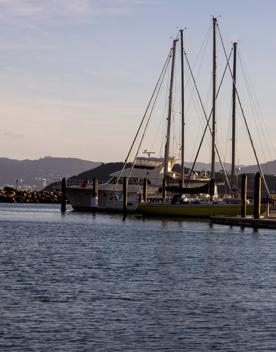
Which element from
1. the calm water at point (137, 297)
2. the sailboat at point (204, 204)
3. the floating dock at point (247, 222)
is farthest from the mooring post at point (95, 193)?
the calm water at point (137, 297)

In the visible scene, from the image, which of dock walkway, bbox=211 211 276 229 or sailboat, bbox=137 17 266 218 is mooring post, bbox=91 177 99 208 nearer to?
sailboat, bbox=137 17 266 218

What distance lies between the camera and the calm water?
1095 inches

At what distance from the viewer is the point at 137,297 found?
3544 cm

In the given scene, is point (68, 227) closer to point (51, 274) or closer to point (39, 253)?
point (39, 253)

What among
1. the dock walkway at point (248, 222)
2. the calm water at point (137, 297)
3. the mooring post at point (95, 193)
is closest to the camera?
the calm water at point (137, 297)

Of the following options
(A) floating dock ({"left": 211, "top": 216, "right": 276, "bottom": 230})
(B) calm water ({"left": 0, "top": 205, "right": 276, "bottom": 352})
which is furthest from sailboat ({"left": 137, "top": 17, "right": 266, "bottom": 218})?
(B) calm water ({"left": 0, "top": 205, "right": 276, "bottom": 352})

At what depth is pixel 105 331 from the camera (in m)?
28.9

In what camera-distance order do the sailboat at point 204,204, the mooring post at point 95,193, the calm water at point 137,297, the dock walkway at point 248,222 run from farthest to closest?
1. the mooring post at point 95,193
2. the sailboat at point 204,204
3. the dock walkway at point 248,222
4. the calm water at point 137,297

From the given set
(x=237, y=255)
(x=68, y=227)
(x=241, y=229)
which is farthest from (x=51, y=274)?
(x=68, y=227)

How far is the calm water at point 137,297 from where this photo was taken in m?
27.8

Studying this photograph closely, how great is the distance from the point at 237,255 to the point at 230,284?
53.3 ft

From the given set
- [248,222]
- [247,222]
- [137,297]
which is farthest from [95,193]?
[137,297]

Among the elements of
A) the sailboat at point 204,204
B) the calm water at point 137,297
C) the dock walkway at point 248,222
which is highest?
the sailboat at point 204,204

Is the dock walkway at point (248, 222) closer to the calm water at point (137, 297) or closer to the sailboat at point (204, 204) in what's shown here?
the sailboat at point (204, 204)
